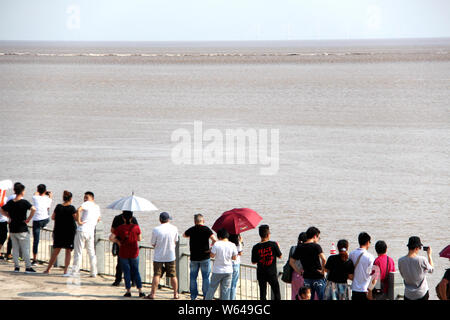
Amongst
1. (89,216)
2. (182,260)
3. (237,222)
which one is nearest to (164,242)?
(182,260)

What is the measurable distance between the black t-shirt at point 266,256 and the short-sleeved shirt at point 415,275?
1872mm

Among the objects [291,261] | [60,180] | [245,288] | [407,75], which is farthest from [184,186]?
[407,75]

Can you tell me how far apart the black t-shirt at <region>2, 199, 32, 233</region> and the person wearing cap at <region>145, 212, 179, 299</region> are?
2.79m

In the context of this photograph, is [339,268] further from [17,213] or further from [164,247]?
[17,213]

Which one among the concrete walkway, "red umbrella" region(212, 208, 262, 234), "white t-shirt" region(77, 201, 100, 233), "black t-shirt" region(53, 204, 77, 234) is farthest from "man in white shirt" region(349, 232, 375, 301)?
"black t-shirt" region(53, 204, 77, 234)

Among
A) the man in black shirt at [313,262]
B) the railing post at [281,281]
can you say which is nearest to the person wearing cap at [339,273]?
the man in black shirt at [313,262]

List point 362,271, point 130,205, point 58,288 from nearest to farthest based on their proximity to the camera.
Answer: point 362,271 → point 58,288 → point 130,205

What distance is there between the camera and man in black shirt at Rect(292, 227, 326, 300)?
35.0ft

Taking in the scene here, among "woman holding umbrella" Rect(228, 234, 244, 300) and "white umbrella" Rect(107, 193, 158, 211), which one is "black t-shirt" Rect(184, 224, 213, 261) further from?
"white umbrella" Rect(107, 193, 158, 211)

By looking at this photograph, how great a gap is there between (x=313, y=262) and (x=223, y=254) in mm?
1378

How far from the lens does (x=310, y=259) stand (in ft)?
35.1

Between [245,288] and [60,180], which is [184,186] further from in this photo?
[245,288]

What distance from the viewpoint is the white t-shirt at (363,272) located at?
402 inches
